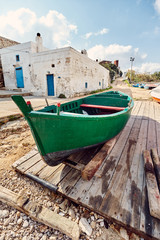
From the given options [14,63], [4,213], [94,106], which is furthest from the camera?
[14,63]

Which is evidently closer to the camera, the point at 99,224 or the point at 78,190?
the point at 99,224

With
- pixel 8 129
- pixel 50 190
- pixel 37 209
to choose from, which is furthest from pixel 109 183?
pixel 8 129

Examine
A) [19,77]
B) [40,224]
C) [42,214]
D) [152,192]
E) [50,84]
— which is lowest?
[40,224]

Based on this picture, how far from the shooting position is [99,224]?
1.50 m

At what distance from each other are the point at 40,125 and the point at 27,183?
1.15 meters

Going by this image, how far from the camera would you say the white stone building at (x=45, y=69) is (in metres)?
10.7

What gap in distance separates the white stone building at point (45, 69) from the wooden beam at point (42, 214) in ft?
33.0

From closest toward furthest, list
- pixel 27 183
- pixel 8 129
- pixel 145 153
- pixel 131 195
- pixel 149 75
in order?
pixel 131 195, pixel 27 183, pixel 145 153, pixel 8 129, pixel 149 75

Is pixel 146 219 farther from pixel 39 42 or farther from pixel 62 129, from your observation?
pixel 39 42

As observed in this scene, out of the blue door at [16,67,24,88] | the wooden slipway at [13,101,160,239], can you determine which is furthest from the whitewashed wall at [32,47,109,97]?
the wooden slipway at [13,101,160,239]

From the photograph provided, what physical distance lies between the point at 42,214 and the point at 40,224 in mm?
129

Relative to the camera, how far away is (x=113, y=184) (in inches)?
73.4

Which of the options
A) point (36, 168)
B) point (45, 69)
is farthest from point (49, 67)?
point (36, 168)

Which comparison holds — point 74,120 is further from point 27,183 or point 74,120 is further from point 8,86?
point 8,86
